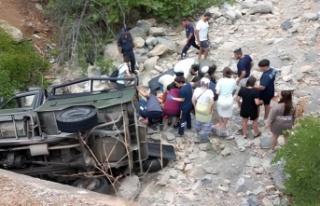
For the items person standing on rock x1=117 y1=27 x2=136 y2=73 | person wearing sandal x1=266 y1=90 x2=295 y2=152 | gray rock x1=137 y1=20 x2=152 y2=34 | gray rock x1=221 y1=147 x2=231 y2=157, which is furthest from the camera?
gray rock x1=137 y1=20 x2=152 y2=34

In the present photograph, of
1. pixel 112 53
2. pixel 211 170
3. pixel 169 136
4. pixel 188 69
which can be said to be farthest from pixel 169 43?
pixel 211 170

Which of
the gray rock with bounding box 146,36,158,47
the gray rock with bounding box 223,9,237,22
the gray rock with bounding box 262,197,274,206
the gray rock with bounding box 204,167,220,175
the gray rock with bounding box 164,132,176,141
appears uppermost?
the gray rock with bounding box 223,9,237,22

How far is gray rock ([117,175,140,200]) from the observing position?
8094 mm

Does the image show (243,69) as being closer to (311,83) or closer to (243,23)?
(311,83)

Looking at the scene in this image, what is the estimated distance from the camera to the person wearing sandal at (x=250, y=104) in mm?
8430

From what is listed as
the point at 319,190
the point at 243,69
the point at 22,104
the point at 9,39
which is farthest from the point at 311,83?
the point at 9,39

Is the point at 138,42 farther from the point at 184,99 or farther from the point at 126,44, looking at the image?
the point at 184,99

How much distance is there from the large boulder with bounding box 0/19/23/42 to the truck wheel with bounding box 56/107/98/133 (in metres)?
6.23

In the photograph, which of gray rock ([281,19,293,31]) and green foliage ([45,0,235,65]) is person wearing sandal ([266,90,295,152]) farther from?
green foliage ([45,0,235,65])

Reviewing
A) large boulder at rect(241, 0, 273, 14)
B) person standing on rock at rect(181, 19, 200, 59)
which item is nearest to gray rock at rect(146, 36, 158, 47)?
person standing on rock at rect(181, 19, 200, 59)

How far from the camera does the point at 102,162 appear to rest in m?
8.06

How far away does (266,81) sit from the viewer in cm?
866

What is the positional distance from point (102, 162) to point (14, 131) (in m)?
1.42

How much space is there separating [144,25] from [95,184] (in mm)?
6346
